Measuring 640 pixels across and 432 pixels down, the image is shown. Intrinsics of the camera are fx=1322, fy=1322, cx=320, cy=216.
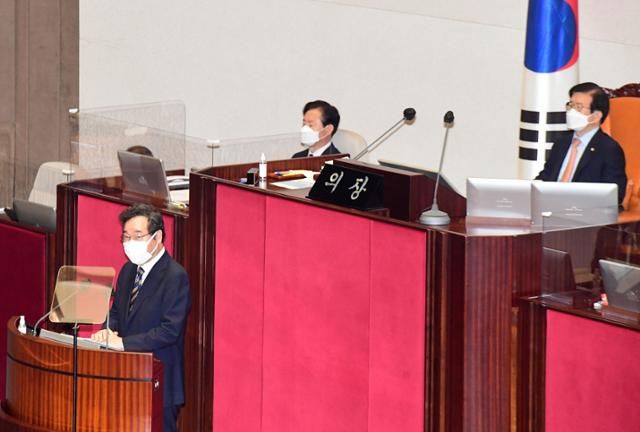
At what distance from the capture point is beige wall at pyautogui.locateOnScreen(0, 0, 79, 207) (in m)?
9.66

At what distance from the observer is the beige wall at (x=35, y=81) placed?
9664 mm

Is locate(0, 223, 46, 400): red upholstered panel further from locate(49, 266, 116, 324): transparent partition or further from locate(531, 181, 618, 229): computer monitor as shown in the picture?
locate(531, 181, 618, 229): computer monitor

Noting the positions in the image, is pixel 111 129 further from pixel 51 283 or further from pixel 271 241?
pixel 271 241

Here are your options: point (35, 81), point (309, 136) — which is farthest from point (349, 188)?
point (35, 81)

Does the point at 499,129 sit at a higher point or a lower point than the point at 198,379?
higher

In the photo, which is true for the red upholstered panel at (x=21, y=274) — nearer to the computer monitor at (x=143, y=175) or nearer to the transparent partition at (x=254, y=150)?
the computer monitor at (x=143, y=175)

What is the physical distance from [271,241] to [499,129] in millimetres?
2846

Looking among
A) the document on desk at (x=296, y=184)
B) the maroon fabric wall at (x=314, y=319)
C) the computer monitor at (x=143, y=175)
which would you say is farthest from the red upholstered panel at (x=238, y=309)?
the computer monitor at (x=143, y=175)

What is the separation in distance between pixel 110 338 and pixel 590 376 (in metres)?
1.81

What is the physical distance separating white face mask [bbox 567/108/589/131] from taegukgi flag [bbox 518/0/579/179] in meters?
0.63

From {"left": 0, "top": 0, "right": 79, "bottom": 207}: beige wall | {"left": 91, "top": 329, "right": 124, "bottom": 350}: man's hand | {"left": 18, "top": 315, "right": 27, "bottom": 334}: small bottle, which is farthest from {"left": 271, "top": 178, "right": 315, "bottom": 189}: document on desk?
{"left": 0, "top": 0, "right": 79, "bottom": 207}: beige wall

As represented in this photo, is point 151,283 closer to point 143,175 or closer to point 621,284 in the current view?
point 143,175

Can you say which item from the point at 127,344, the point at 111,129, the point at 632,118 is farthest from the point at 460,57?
the point at 127,344

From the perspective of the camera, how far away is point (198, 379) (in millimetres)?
5387
